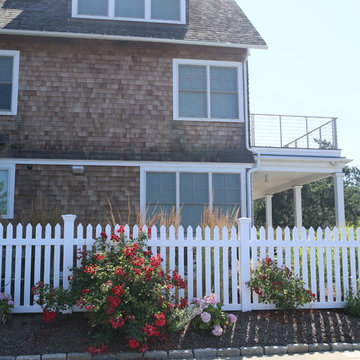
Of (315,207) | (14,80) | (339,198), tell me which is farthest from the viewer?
(315,207)

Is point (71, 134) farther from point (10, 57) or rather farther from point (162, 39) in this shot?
point (162, 39)

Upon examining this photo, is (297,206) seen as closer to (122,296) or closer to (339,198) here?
(339,198)

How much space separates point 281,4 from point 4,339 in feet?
25.9

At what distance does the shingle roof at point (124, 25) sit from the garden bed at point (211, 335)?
6681mm

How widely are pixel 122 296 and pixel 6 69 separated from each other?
→ 7024 millimetres

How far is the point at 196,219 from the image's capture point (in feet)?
33.9

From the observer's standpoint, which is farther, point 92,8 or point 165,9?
point 165,9

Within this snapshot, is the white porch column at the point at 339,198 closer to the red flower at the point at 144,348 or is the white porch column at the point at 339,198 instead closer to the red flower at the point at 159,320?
the red flower at the point at 159,320

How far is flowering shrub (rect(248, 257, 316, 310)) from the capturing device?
6.57 m

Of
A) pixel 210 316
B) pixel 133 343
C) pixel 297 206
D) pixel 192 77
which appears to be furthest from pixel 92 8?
pixel 297 206

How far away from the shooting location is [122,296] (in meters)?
5.55

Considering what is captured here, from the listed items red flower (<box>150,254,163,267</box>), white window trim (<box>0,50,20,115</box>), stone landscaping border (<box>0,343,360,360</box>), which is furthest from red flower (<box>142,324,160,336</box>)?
white window trim (<box>0,50,20,115</box>)

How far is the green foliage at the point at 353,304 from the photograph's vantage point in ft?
22.1

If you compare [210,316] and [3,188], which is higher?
[3,188]
